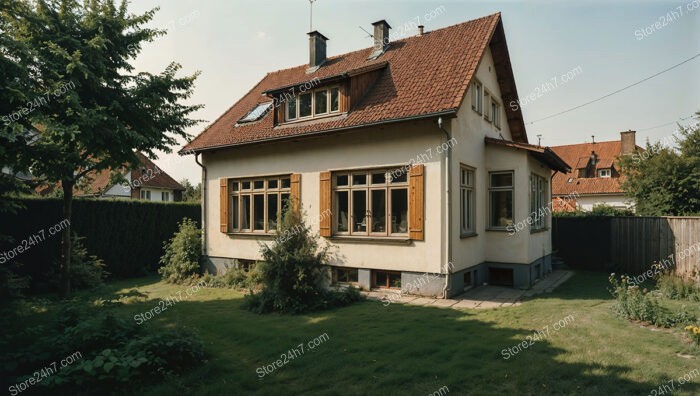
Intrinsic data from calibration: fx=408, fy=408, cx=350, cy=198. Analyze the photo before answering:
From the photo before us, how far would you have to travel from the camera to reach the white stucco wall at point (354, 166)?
9.88m

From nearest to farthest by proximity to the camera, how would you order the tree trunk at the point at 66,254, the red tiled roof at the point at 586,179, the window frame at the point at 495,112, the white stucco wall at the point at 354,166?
the white stucco wall at the point at 354,166, the tree trunk at the point at 66,254, the window frame at the point at 495,112, the red tiled roof at the point at 586,179

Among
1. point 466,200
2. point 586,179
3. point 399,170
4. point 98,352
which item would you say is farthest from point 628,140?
point 98,352

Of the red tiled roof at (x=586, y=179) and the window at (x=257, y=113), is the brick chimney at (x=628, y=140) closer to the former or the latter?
the red tiled roof at (x=586, y=179)

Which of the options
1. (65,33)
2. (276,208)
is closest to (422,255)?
(276,208)

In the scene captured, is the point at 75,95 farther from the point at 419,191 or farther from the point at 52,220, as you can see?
the point at 419,191

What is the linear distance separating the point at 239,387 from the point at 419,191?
249 inches

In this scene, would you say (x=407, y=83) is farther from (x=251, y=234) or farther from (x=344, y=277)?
(x=251, y=234)

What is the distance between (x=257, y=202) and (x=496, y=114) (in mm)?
8695

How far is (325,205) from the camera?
37.2ft

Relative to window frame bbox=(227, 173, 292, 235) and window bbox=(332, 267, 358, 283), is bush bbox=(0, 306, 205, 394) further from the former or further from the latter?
window frame bbox=(227, 173, 292, 235)

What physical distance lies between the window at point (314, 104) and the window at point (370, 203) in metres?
2.03

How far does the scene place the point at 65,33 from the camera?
891cm

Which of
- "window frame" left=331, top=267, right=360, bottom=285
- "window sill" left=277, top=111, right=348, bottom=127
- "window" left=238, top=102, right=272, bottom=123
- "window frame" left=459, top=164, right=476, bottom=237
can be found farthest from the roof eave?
"window frame" left=331, top=267, right=360, bottom=285

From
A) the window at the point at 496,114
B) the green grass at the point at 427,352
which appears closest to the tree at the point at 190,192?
the window at the point at 496,114
